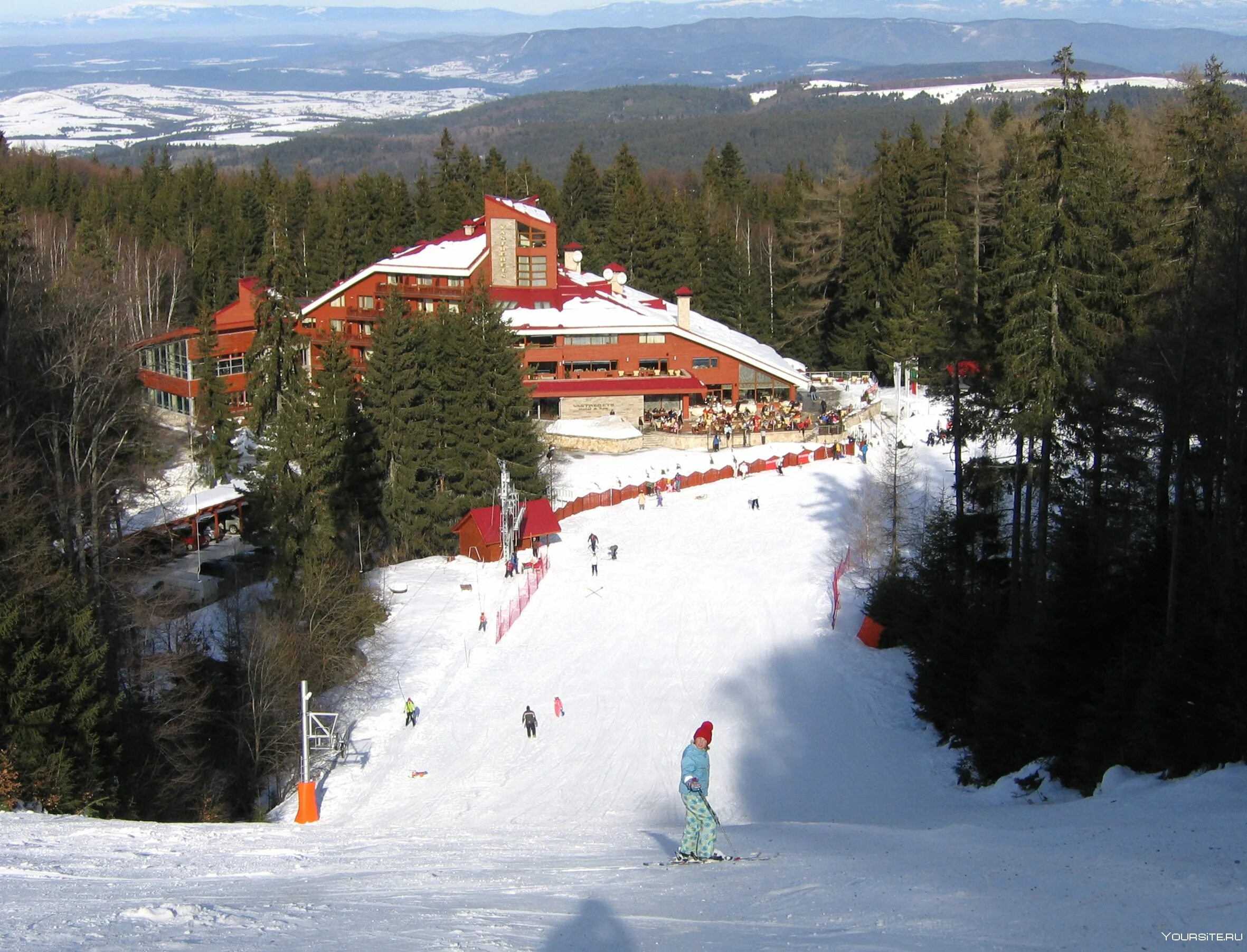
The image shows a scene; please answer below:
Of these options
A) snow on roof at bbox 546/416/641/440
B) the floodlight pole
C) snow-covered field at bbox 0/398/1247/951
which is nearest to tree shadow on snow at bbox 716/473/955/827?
snow-covered field at bbox 0/398/1247/951

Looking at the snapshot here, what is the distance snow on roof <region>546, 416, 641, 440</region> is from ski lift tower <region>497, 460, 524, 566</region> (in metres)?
12.1

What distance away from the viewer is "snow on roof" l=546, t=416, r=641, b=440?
47625 mm

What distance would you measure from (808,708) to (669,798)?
17.9ft

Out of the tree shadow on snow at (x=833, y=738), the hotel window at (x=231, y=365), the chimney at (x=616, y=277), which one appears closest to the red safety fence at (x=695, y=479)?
the tree shadow on snow at (x=833, y=738)

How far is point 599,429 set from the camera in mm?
48750

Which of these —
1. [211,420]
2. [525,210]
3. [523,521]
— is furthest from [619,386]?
[523,521]

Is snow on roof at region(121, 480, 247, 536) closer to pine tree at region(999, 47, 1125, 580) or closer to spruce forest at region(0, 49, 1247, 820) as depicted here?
spruce forest at region(0, 49, 1247, 820)

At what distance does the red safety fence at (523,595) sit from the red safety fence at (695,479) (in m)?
5.20

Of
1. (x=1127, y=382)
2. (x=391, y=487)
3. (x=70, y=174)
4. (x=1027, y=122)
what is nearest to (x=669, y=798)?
(x=1127, y=382)

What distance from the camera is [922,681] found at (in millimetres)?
22234

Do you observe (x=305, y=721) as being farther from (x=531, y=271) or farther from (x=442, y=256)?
(x=442, y=256)

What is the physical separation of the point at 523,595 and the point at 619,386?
2169 centimetres

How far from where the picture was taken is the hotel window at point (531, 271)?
5712cm

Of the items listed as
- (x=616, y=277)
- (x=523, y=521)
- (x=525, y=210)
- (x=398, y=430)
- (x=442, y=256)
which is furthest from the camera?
(x=616, y=277)
